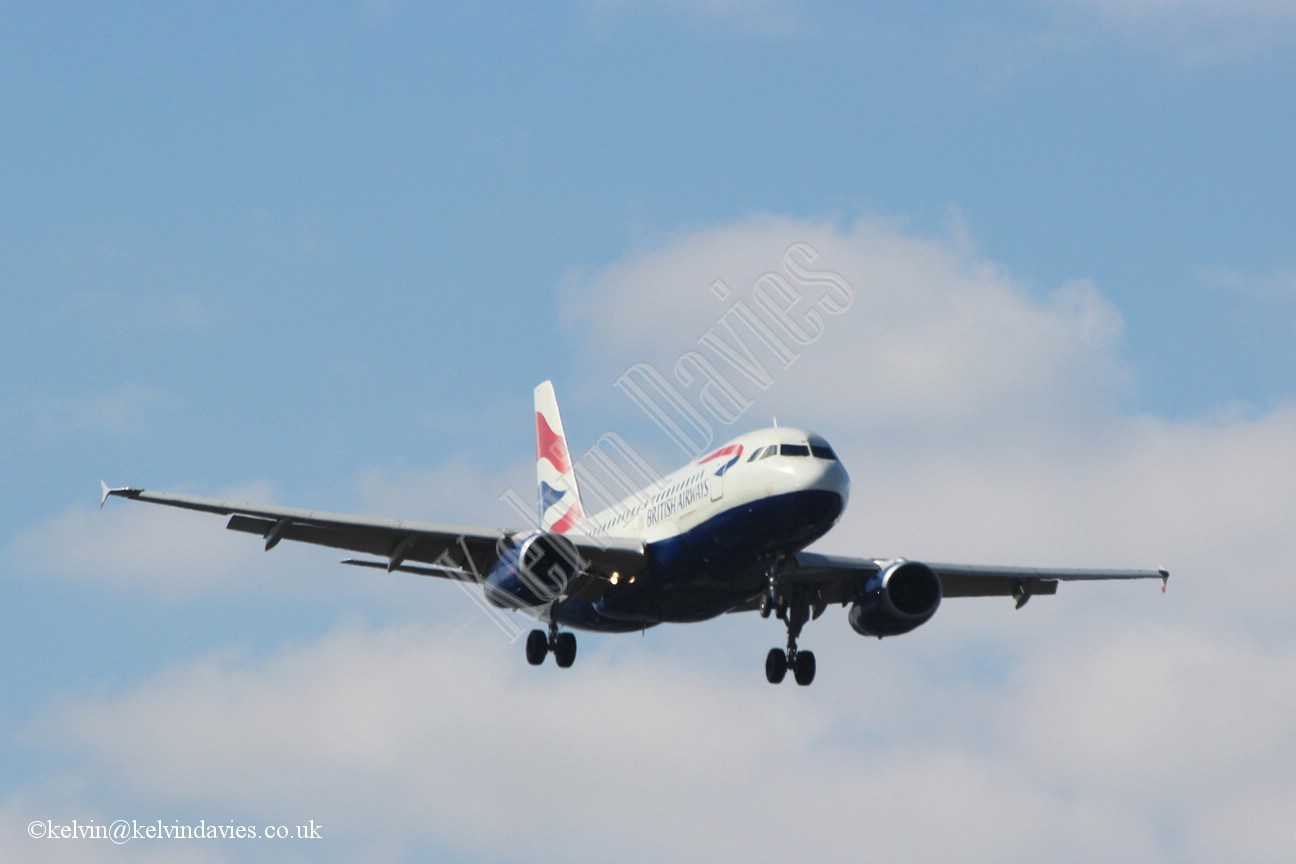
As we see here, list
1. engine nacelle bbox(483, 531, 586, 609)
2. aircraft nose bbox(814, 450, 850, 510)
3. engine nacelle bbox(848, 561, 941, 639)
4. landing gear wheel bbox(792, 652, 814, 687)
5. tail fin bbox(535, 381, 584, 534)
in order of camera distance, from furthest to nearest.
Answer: tail fin bbox(535, 381, 584, 534) → landing gear wheel bbox(792, 652, 814, 687) → engine nacelle bbox(848, 561, 941, 639) → engine nacelle bbox(483, 531, 586, 609) → aircraft nose bbox(814, 450, 850, 510)

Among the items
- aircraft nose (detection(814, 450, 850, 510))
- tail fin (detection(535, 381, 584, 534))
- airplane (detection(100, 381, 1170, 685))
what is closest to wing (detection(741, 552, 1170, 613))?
airplane (detection(100, 381, 1170, 685))

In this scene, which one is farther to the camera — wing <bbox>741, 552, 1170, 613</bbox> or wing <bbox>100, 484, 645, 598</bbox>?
wing <bbox>741, 552, 1170, 613</bbox>

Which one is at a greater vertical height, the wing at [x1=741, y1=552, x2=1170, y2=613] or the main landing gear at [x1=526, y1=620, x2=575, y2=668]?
the wing at [x1=741, y1=552, x2=1170, y2=613]

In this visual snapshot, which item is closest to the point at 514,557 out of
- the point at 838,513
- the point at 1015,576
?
the point at 838,513

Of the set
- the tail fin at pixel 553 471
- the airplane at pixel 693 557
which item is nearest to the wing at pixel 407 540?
the airplane at pixel 693 557

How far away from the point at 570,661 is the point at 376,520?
708cm

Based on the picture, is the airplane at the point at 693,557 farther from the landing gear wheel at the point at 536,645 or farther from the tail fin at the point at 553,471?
the tail fin at the point at 553,471

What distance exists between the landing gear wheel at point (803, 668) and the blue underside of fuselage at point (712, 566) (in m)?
2.88

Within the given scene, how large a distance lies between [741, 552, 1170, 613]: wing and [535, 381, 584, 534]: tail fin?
10175 mm

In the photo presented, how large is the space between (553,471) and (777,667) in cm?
1595

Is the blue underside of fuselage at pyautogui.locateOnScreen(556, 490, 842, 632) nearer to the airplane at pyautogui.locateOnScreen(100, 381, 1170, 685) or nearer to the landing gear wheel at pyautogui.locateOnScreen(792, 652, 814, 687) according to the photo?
the airplane at pyautogui.locateOnScreen(100, 381, 1170, 685)

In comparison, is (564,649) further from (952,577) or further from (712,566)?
(952,577)

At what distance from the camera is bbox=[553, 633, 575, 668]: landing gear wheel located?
46.3 meters

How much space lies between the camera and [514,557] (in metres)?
42.3
